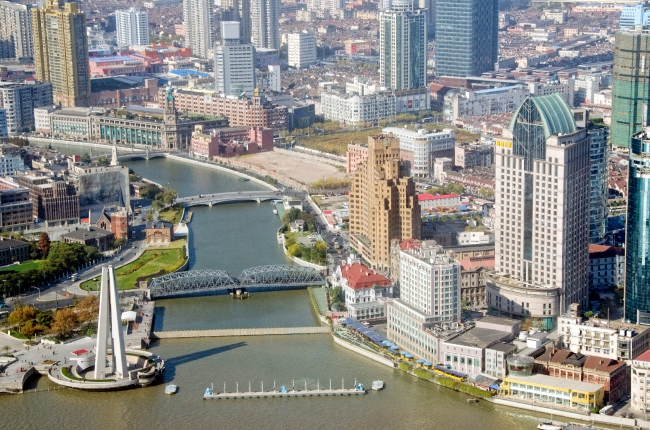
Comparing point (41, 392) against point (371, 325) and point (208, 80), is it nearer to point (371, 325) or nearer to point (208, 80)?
point (371, 325)

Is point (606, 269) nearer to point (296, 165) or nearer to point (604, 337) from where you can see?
point (604, 337)

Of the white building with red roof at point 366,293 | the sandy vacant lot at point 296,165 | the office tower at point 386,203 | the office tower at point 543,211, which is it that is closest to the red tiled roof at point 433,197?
the sandy vacant lot at point 296,165

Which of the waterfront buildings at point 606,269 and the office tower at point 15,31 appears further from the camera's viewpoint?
the office tower at point 15,31

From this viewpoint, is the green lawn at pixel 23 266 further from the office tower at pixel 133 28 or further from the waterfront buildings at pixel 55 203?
the office tower at pixel 133 28

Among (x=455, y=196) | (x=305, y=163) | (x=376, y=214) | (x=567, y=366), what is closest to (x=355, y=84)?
(x=305, y=163)

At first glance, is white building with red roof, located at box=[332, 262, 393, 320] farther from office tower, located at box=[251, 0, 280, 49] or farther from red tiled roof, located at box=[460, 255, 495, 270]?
office tower, located at box=[251, 0, 280, 49]

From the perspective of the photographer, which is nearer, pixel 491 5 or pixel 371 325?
pixel 371 325

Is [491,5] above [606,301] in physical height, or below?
above
